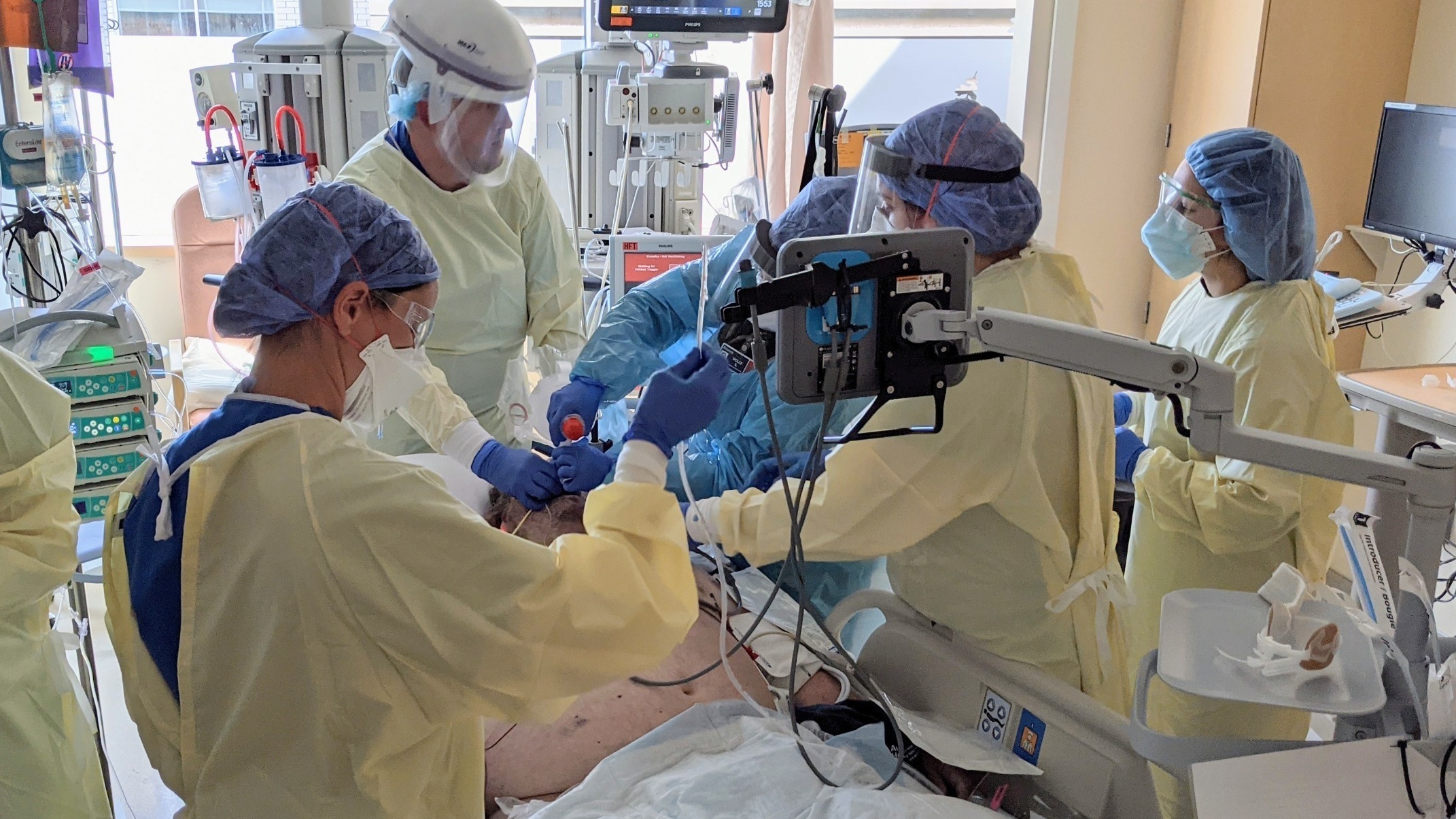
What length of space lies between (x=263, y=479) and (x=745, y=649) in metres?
0.95

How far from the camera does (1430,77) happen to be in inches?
136

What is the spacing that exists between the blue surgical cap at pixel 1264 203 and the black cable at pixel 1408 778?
1.10 meters

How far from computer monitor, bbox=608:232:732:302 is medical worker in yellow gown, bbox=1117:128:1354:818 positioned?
1.11m

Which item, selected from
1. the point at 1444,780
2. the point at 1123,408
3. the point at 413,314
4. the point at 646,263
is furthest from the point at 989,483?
the point at 646,263

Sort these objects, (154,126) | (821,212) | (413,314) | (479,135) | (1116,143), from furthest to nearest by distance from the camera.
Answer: (154,126) < (1116,143) < (479,135) < (821,212) < (413,314)

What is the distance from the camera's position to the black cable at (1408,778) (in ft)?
3.15

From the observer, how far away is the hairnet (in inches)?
71.9

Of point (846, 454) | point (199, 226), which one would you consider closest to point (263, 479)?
point (846, 454)

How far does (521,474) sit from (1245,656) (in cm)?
121

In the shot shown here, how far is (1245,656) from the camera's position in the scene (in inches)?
45.3

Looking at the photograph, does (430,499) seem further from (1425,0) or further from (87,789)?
(1425,0)

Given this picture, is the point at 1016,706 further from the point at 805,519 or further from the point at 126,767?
the point at 126,767

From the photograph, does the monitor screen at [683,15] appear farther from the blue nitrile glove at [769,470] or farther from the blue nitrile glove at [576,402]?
the blue nitrile glove at [769,470]

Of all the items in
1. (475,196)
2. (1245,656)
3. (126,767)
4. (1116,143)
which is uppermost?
(1116,143)
